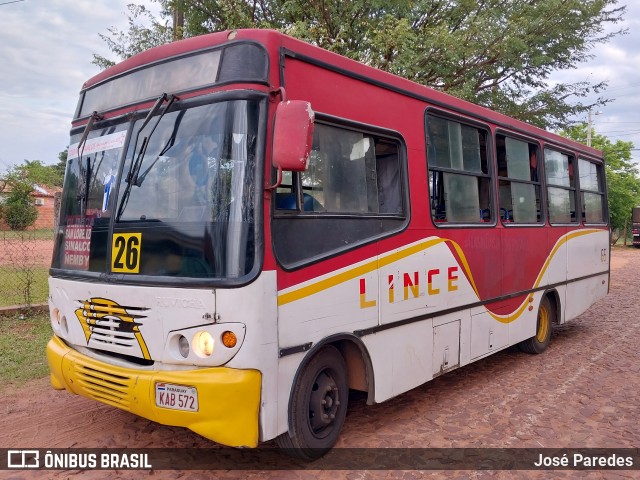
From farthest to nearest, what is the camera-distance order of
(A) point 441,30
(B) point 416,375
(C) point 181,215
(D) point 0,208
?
(D) point 0,208 → (A) point 441,30 → (B) point 416,375 → (C) point 181,215

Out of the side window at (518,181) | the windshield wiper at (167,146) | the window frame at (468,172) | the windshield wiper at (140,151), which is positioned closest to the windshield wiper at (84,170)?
the windshield wiper at (140,151)

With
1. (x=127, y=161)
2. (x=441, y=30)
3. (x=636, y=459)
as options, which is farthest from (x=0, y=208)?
(x=636, y=459)

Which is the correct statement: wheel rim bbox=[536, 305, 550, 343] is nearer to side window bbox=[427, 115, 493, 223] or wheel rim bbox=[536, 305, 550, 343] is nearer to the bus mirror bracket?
side window bbox=[427, 115, 493, 223]

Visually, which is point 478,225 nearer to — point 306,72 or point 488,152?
point 488,152

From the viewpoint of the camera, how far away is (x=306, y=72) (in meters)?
3.88

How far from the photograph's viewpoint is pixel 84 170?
423 centimetres

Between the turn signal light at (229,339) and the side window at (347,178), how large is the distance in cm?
89

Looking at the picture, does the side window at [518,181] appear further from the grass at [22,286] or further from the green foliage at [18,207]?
the green foliage at [18,207]

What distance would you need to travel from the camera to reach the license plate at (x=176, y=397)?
3.31m

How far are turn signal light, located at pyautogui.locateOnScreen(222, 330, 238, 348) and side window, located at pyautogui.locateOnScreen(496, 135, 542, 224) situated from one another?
406 centimetres

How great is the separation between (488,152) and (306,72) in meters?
3.09

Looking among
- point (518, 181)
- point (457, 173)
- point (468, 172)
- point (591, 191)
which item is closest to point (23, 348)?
point (457, 173)

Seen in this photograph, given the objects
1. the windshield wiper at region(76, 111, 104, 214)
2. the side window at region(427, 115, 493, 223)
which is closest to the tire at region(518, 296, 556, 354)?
the side window at region(427, 115, 493, 223)

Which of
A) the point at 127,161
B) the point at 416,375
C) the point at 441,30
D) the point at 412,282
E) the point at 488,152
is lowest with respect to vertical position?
the point at 416,375
